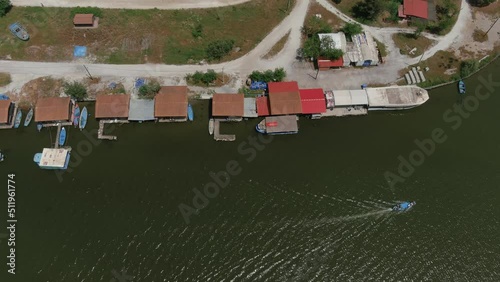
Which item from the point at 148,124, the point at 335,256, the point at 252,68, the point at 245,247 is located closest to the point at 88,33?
the point at 148,124

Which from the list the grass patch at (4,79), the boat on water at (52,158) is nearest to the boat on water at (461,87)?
the boat on water at (52,158)

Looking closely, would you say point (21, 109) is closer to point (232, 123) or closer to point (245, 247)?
point (232, 123)

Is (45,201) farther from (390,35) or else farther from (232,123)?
(390,35)

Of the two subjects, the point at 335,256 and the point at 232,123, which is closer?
the point at 335,256

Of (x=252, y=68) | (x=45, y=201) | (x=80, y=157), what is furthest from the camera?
(x=252, y=68)

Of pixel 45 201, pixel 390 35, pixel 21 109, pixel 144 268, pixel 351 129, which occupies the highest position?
pixel 390 35

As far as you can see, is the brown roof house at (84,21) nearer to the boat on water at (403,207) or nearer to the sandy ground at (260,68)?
the sandy ground at (260,68)

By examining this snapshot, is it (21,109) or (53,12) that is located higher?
(53,12)

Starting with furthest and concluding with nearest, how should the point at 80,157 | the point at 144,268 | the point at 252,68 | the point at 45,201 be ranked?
1. the point at 252,68
2. the point at 80,157
3. the point at 45,201
4. the point at 144,268

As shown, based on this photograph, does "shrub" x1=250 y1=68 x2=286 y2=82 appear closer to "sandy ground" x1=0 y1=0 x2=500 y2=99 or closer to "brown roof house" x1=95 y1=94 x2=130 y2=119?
"sandy ground" x1=0 y1=0 x2=500 y2=99
